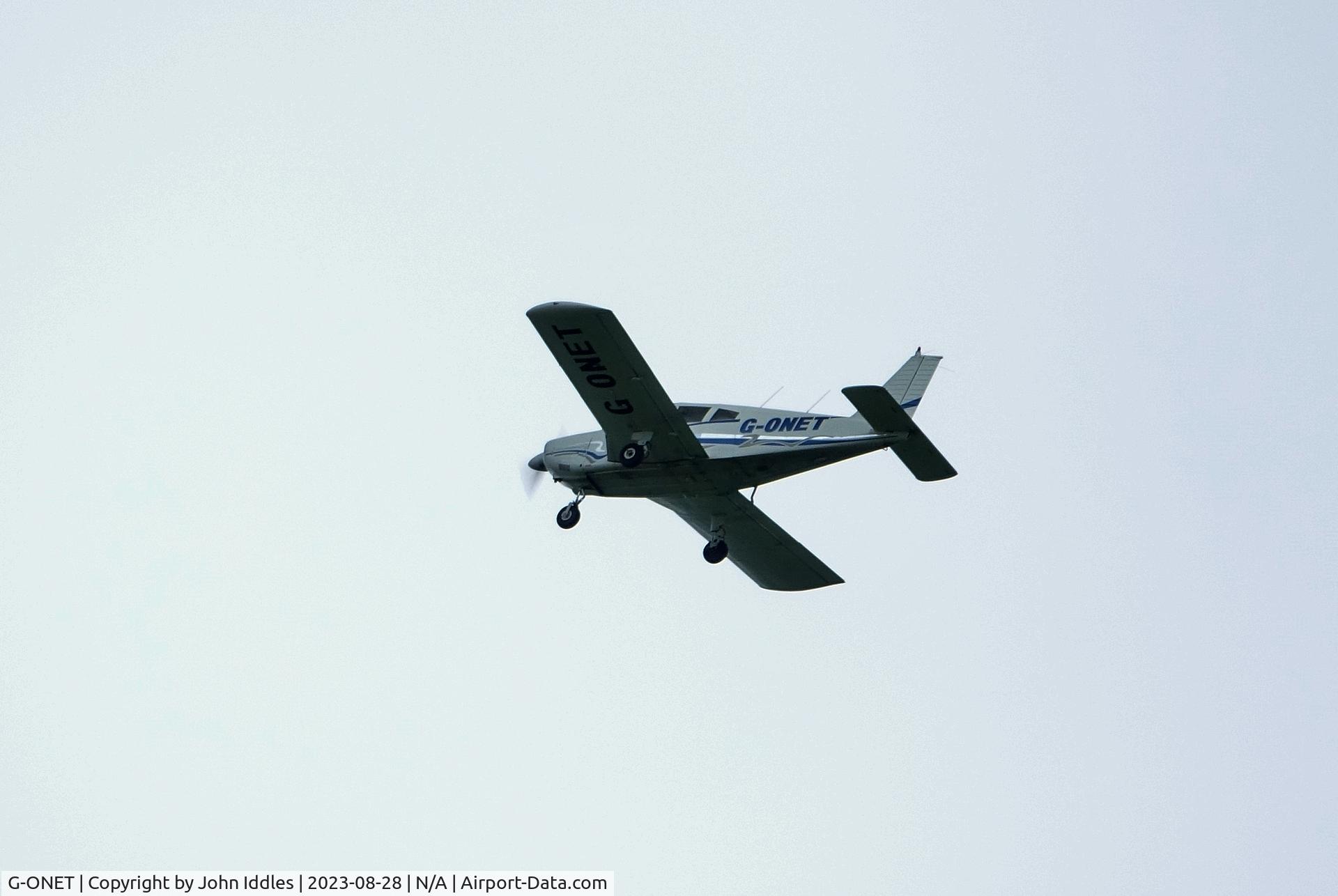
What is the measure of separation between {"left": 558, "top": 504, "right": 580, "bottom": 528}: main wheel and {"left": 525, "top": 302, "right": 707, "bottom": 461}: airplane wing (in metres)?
1.73

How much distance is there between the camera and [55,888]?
2530 centimetres

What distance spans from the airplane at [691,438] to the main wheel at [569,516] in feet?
0.05

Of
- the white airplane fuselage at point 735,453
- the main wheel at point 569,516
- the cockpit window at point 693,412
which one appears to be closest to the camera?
the white airplane fuselage at point 735,453

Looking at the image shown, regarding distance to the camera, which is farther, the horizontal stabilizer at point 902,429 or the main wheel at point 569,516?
the main wheel at point 569,516

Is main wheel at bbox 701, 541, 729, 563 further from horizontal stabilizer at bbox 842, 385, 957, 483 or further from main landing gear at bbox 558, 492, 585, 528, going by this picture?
horizontal stabilizer at bbox 842, 385, 957, 483

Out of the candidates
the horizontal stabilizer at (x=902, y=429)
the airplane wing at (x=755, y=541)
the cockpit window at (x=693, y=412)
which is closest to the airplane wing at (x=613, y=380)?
the cockpit window at (x=693, y=412)

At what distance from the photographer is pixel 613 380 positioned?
27.0m

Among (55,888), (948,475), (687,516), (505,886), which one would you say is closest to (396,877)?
(505,886)

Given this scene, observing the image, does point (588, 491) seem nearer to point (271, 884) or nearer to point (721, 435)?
point (721, 435)

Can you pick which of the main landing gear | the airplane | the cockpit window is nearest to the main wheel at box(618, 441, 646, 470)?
the airplane

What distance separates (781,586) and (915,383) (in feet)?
18.9

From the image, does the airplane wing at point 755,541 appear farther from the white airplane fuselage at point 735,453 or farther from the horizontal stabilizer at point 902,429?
the horizontal stabilizer at point 902,429

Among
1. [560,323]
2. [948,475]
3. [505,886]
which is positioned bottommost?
[505,886]

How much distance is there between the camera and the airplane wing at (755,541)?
97.0 feet
